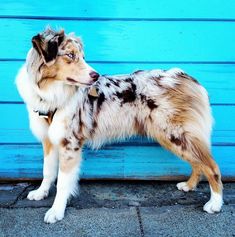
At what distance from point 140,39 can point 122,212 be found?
1339 millimetres

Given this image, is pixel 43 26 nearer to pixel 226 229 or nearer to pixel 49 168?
pixel 49 168

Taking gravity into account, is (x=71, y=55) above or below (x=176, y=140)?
above

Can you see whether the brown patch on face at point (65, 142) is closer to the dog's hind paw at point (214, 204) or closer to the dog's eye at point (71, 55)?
the dog's eye at point (71, 55)

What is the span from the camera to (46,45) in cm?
270

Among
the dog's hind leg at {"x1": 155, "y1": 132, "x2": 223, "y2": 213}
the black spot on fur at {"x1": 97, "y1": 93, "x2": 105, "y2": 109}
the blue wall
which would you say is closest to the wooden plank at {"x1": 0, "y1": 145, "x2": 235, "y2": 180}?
the blue wall

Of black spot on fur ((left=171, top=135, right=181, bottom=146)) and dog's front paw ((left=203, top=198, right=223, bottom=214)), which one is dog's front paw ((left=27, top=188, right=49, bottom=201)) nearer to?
black spot on fur ((left=171, top=135, right=181, bottom=146))

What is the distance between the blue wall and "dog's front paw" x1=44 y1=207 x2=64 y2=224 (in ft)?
2.25

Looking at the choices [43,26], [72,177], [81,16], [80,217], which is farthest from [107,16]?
[80,217]

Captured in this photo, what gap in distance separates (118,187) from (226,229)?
1.03 meters

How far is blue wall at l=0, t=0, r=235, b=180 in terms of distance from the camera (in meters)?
3.21

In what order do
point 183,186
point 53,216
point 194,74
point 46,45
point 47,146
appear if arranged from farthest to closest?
point 183,186, point 194,74, point 47,146, point 53,216, point 46,45

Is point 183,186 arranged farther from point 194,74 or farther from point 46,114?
point 46,114

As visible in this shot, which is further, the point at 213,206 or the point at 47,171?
the point at 47,171

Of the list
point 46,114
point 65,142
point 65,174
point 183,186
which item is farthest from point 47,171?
point 183,186
